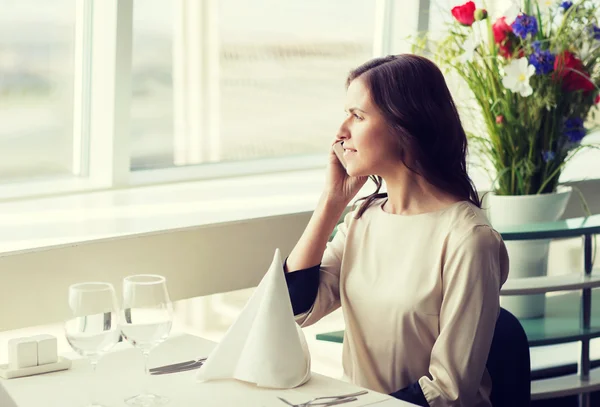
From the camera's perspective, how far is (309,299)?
6.68ft

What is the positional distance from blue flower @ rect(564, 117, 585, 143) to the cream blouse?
0.91 m

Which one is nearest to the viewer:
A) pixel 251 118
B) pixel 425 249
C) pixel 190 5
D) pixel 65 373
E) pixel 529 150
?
pixel 65 373

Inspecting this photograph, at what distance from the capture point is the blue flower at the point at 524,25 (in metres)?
2.58

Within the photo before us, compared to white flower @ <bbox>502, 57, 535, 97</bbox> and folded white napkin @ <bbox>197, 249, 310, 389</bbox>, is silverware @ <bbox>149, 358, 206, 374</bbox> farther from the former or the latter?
white flower @ <bbox>502, 57, 535, 97</bbox>

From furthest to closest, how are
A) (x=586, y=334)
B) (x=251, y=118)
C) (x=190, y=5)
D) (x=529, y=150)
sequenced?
1. (x=251, y=118)
2. (x=190, y=5)
3. (x=529, y=150)
4. (x=586, y=334)

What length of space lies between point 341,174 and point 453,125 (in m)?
0.33

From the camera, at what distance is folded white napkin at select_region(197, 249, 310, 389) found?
1582 mm

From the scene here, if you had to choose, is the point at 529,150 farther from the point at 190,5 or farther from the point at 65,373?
the point at 65,373

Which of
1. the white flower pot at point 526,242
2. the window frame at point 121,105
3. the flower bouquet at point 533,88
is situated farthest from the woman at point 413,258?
the window frame at point 121,105

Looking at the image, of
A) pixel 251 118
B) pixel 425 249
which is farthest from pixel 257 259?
pixel 425 249

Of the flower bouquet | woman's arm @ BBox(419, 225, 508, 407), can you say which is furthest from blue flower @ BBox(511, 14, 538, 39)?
woman's arm @ BBox(419, 225, 508, 407)

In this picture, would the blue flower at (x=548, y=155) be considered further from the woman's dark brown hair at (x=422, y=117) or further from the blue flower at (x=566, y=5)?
the woman's dark brown hair at (x=422, y=117)

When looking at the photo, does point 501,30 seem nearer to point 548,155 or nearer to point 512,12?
point 512,12

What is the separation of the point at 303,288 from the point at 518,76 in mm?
979
